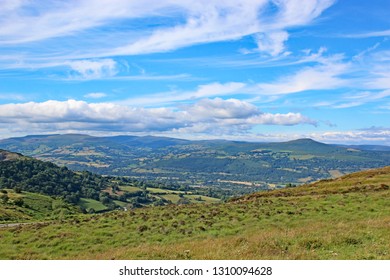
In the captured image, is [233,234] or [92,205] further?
[92,205]

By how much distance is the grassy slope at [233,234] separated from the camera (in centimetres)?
1705

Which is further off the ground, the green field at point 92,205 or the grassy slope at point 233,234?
the grassy slope at point 233,234

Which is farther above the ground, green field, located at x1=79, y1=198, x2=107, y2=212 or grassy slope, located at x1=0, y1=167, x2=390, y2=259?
grassy slope, located at x1=0, y1=167, x2=390, y2=259

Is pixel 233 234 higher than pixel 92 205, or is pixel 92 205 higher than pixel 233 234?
pixel 233 234

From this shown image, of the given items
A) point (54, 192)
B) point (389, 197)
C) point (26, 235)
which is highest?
point (389, 197)

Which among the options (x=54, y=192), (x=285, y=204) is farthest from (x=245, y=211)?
(x=54, y=192)

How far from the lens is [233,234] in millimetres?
26047

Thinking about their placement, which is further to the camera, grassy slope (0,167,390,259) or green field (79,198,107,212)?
green field (79,198,107,212)

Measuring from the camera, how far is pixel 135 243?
25.0 meters

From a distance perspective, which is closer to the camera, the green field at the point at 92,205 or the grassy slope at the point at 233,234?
the grassy slope at the point at 233,234

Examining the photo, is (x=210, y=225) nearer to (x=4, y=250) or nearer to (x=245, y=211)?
(x=245, y=211)

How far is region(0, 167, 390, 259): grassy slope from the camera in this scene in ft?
55.9
